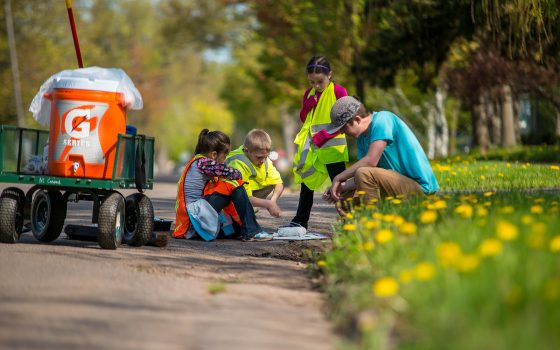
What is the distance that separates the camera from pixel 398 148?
9578mm

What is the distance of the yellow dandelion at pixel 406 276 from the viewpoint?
4.75 m

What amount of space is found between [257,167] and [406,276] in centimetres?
671

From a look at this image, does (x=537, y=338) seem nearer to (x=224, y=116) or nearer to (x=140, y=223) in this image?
(x=140, y=223)

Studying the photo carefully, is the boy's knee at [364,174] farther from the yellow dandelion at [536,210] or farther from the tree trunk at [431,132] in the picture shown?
the tree trunk at [431,132]

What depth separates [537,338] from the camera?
384cm

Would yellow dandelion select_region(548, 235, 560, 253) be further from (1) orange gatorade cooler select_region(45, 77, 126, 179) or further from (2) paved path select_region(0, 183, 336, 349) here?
(1) orange gatorade cooler select_region(45, 77, 126, 179)

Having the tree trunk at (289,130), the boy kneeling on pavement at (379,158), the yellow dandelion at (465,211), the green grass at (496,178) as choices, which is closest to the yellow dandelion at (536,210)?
the yellow dandelion at (465,211)

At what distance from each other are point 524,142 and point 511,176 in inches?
978

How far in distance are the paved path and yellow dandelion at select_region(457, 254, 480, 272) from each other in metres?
0.74

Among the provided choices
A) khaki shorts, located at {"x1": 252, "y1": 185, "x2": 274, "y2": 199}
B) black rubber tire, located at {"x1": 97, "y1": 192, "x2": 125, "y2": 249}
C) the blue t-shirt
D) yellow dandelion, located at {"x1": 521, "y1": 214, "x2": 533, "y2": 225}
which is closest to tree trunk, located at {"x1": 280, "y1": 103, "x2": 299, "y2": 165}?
khaki shorts, located at {"x1": 252, "y1": 185, "x2": 274, "y2": 199}

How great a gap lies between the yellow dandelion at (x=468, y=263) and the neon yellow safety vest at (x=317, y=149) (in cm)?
589

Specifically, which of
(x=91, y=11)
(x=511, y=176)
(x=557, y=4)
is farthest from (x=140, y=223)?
(x=91, y=11)

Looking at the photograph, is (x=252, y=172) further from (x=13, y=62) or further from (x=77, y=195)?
(x=13, y=62)

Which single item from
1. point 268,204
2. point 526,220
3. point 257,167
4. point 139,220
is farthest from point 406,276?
point 257,167
